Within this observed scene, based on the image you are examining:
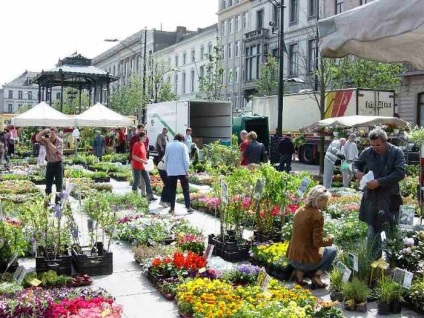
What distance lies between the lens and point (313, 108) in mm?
30750

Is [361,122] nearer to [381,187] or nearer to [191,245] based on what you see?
[191,245]

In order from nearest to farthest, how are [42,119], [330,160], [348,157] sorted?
[330,160] → [348,157] → [42,119]

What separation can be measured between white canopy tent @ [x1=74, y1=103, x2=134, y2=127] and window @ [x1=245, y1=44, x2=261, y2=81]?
1203 inches

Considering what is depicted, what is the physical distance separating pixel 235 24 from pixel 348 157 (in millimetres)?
46538

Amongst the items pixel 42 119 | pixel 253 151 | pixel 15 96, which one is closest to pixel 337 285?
pixel 253 151

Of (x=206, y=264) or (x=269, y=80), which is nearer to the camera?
(x=206, y=264)

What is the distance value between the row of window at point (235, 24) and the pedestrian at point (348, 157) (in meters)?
43.5

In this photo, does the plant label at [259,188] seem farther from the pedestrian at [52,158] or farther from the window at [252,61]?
the window at [252,61]

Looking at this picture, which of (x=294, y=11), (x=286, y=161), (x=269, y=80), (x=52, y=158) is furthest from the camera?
(x=294, y=11)

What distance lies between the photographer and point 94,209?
26.3 ft

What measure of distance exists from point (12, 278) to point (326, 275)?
3945mm

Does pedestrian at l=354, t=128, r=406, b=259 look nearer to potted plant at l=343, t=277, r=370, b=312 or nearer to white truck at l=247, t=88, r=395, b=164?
potted plant at l=343, t=277, r=370, b=312

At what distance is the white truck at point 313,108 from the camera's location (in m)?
26.3

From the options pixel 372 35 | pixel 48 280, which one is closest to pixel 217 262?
pixel 48 280
